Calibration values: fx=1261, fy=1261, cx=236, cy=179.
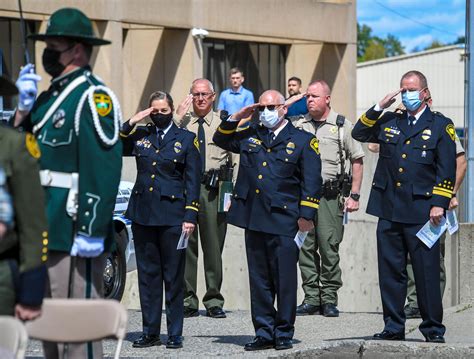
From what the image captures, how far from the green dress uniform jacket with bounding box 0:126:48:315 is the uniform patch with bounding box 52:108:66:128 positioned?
1.24 m

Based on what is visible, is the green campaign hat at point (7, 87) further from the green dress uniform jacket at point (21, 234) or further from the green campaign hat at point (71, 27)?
the green campaign hat at point (71, 27)

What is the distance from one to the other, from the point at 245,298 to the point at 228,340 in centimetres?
631

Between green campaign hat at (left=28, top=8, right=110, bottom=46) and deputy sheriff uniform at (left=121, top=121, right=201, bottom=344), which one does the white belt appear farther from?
deputy sheriff uniform at (left=121, top=121, right=201, bottom=344)

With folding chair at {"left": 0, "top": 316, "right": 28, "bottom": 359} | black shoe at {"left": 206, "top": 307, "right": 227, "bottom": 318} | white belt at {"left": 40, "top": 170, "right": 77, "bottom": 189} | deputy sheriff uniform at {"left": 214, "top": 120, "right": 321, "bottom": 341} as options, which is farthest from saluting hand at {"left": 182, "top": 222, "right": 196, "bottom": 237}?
folding chair at {"left": 0, "top": 316, "right": 28, "bottom": 359}

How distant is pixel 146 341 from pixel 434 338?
2.28 m

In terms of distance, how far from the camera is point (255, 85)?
2925 centimetres

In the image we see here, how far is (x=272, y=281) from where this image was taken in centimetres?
984

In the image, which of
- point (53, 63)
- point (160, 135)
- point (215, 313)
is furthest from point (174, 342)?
point (53, 63)

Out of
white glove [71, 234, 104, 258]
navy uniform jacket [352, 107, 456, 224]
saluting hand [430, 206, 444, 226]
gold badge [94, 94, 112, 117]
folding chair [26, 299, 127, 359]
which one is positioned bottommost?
folding chair [26, 299, 127, 359]

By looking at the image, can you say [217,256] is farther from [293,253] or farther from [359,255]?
[359,255]

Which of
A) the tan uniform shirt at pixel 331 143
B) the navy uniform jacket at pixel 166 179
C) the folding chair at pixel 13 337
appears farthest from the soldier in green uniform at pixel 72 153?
the tan uniform shirt at pixel 331 143

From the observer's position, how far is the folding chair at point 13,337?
207 inches

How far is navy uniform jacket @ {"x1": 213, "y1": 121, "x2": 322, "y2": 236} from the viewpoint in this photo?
9.64 metres

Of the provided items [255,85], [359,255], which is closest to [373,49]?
[255,85]
